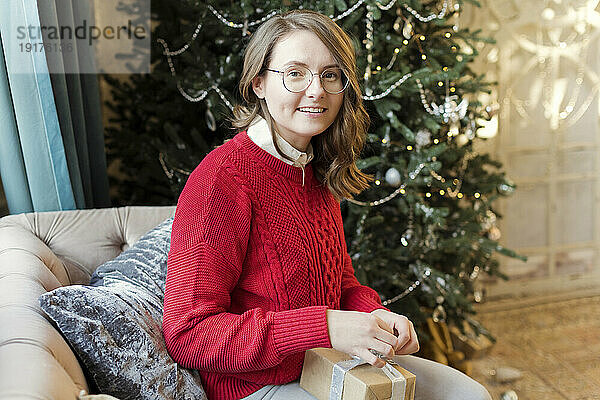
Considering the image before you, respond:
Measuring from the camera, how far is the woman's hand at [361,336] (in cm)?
113

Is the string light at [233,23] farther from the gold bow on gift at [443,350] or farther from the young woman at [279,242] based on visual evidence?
the gold bow on gift at [443,350]

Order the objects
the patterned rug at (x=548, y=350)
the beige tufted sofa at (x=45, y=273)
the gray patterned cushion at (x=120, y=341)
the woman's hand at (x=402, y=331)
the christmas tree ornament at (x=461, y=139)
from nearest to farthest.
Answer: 1. the beige tufted sofa at (x=45, y=273)
2. the gray patterned cushion at (x=120, y=341)
3. the woman's hand at (x=402, y=331)
4. the patterned rug at (x=548, y=350)
5. the christmas tree ornament at (x=461, y=139)

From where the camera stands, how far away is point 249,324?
3.78 feet

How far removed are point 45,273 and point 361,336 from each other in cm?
64

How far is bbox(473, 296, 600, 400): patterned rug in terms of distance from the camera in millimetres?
2541

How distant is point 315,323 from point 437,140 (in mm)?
1314

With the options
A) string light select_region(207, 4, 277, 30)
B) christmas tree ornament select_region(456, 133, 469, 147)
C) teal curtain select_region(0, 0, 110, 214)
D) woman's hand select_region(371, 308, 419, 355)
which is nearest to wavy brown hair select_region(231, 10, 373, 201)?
woman's hand select_region(371, 308, 419, 355)

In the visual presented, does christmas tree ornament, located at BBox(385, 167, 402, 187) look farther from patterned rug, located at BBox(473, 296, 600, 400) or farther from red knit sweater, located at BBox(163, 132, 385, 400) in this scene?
patterned rug, located at BBox(473, 296, 600, 400)

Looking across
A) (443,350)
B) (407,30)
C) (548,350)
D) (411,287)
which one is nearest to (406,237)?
(411,287)

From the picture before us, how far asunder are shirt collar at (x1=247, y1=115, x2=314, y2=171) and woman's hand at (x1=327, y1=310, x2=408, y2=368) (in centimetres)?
37

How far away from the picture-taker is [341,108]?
1.41 m

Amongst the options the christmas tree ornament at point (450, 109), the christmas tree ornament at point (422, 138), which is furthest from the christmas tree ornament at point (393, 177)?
the christmas tree ornament at point (450, 109)

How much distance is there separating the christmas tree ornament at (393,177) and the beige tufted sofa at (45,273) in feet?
2.75

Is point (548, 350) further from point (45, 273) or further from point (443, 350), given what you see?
point (45, 273)
